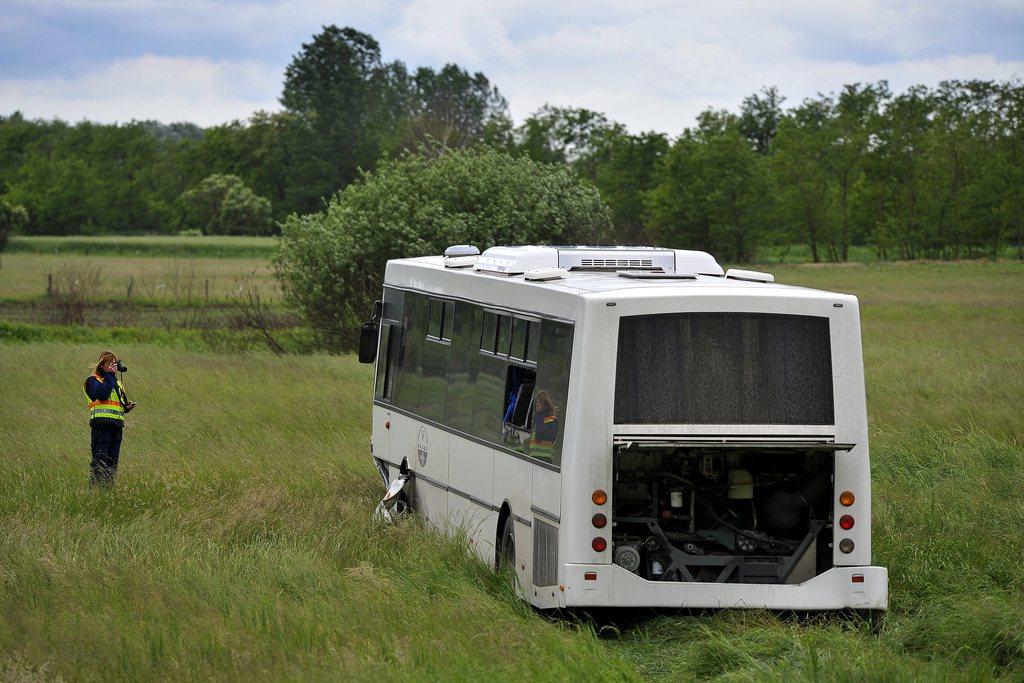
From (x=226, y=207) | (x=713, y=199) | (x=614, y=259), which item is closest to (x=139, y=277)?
(x=713, y=199)

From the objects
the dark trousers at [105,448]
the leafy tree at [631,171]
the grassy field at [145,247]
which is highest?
the leafy tree at [631,171]

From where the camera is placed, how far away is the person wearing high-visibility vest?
15133mm

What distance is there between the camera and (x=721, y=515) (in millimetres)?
9875

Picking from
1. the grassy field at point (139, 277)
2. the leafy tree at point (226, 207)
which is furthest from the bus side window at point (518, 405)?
the leafy tree at point (226, 207)

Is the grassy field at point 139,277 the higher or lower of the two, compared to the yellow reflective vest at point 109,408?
lower

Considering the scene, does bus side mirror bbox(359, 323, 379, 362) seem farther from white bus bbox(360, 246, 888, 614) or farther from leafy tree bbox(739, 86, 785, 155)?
leafy tree bbox(739, 86, 785, 155)

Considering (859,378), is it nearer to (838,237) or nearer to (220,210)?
(838,237)

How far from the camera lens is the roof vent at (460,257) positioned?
42.7 feet

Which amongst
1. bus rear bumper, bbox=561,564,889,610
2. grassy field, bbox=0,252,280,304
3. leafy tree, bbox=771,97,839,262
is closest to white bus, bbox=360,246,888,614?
bus rear bumper, bbox=561,564,889,610

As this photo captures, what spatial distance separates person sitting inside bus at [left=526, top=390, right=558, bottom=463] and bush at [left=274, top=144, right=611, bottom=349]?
22.3m

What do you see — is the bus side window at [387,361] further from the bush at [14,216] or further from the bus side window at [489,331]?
the bush at [14,216]

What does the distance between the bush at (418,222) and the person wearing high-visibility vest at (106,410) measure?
57.4 ft

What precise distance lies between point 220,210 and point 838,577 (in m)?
127

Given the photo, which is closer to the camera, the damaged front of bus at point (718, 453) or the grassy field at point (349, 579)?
the grassy field at point (349, 579)
